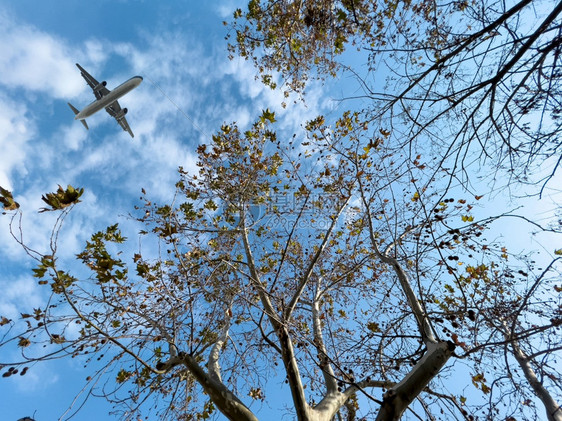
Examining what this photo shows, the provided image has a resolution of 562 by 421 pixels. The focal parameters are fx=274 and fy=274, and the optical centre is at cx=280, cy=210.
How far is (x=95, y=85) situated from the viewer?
21172 millimetres

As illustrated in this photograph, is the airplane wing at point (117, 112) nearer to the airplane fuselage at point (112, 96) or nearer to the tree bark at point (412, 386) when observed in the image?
the airplane fuselage at point (112, 96)

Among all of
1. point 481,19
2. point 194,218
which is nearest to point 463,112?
→ point 481,19

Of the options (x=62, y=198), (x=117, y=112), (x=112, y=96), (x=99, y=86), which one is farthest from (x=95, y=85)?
(x=62, y=198)

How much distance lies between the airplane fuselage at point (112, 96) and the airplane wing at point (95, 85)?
654 millimetres

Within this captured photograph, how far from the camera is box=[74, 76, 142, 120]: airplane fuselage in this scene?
2009 centimetres

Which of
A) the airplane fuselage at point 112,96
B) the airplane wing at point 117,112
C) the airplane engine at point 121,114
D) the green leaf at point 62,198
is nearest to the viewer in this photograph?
the green leaf at point 62,198

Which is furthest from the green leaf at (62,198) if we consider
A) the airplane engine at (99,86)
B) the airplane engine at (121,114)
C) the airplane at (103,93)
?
the airplane engine at (121,114)

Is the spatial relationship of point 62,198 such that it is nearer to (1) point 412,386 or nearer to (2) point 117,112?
(1) point 412,386

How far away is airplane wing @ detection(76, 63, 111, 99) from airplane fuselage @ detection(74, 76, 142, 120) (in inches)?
25.7

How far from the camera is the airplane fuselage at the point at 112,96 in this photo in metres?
20.1

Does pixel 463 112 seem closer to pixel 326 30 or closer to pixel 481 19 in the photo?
pixel 481 19

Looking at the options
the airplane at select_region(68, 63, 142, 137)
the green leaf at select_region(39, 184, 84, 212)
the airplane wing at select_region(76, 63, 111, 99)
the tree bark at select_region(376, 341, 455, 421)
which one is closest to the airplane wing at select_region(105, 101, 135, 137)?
the airplane at select_region(68, 63, 142, 137)

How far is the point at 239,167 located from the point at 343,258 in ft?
10.9

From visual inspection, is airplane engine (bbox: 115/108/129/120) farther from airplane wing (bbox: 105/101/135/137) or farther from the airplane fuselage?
the airplane fuselage
